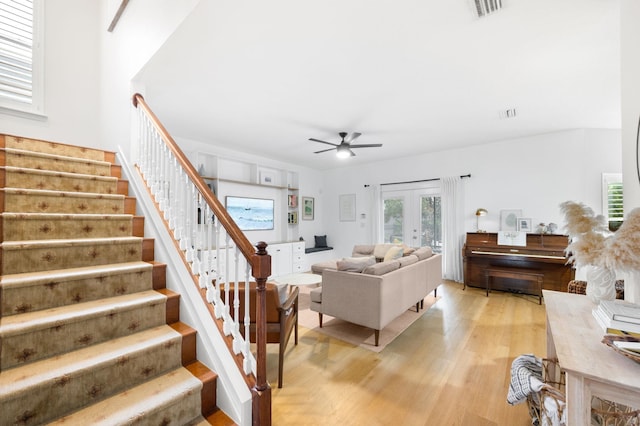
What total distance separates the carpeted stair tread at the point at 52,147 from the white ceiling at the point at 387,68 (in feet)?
2.96

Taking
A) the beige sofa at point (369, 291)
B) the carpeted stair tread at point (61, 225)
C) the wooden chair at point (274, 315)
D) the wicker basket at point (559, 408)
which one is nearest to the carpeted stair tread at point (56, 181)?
Answer: the carpeted stair tread at point (61, 225)

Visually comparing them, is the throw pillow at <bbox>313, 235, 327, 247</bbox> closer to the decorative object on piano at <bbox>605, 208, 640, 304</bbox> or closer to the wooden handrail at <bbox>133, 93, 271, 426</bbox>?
the wooden handrail at <bbox>133, 93, 271, 426</bbox>

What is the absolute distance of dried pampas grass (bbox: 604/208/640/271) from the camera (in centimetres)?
124

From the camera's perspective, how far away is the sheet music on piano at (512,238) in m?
4.59

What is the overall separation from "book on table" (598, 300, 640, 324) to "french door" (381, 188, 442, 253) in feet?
14.3

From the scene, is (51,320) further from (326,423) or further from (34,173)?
(326,423)

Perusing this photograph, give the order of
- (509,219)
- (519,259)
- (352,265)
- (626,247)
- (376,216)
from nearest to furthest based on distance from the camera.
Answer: (626,247) < (352,265) < (519,259) < (509,219) < (376,216)

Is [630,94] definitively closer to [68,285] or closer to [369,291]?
[369,291]

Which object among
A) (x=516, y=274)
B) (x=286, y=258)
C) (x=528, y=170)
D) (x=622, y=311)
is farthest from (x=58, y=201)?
(x=528, y=170)

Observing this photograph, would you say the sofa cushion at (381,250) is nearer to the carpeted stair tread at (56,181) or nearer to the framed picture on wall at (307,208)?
the framed picture on wall at (307,208)

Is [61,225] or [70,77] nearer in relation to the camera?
[61,225]

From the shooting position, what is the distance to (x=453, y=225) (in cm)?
556

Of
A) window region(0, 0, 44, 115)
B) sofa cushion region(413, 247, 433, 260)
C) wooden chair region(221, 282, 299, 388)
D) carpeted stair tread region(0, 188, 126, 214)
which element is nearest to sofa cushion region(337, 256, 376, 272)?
wooden chair region(221, 282, 299, 388)

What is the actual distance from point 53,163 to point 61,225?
2.88ft
